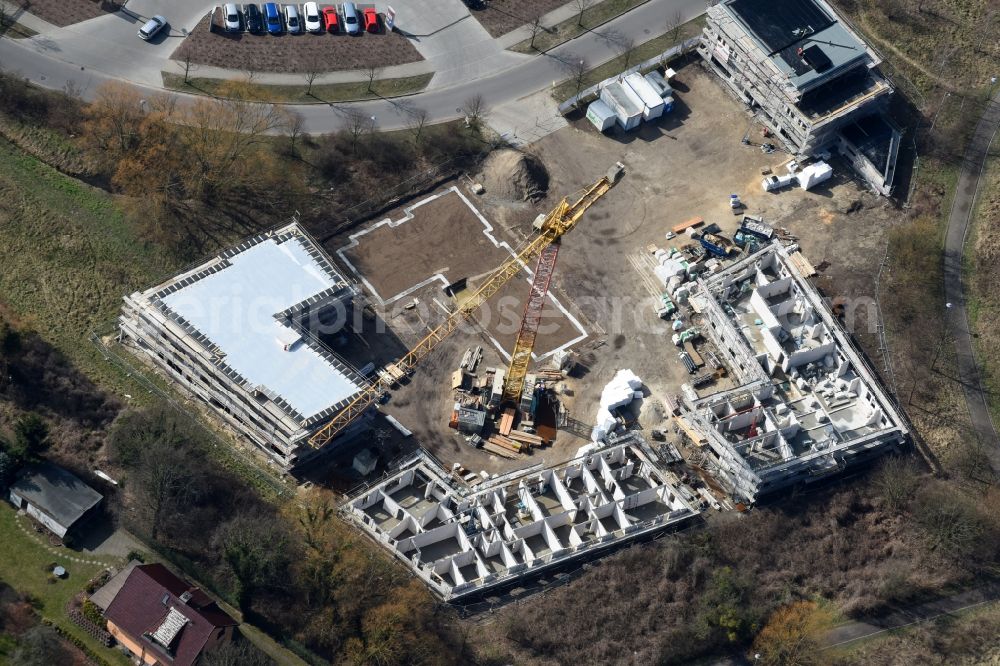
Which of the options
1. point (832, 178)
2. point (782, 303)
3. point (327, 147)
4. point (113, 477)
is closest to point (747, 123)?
point (832, 178)

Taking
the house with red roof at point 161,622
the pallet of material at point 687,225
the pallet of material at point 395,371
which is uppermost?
the pallet of material at point 687,225

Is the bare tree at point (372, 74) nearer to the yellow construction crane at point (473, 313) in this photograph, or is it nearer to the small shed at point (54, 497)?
the yellow construction crane at point (473, 313)

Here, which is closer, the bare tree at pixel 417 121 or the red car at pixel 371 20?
the bare tree at pixel 417 121

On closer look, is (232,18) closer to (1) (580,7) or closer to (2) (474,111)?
(2) (474,111)

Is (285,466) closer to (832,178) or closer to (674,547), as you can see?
(674,547)

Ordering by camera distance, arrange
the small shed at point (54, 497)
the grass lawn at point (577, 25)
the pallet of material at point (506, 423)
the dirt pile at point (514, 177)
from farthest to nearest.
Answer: the grass lawn at point (577, 25) → the dirt pile at point (514, 177) → the pallet of material at point (506, 423) → the small shed at point (54, 497)

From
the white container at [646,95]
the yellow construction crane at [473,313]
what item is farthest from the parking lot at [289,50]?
the yellow construction crane at [473,313]

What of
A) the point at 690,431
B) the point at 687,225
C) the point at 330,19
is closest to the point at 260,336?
the point at 690,431
